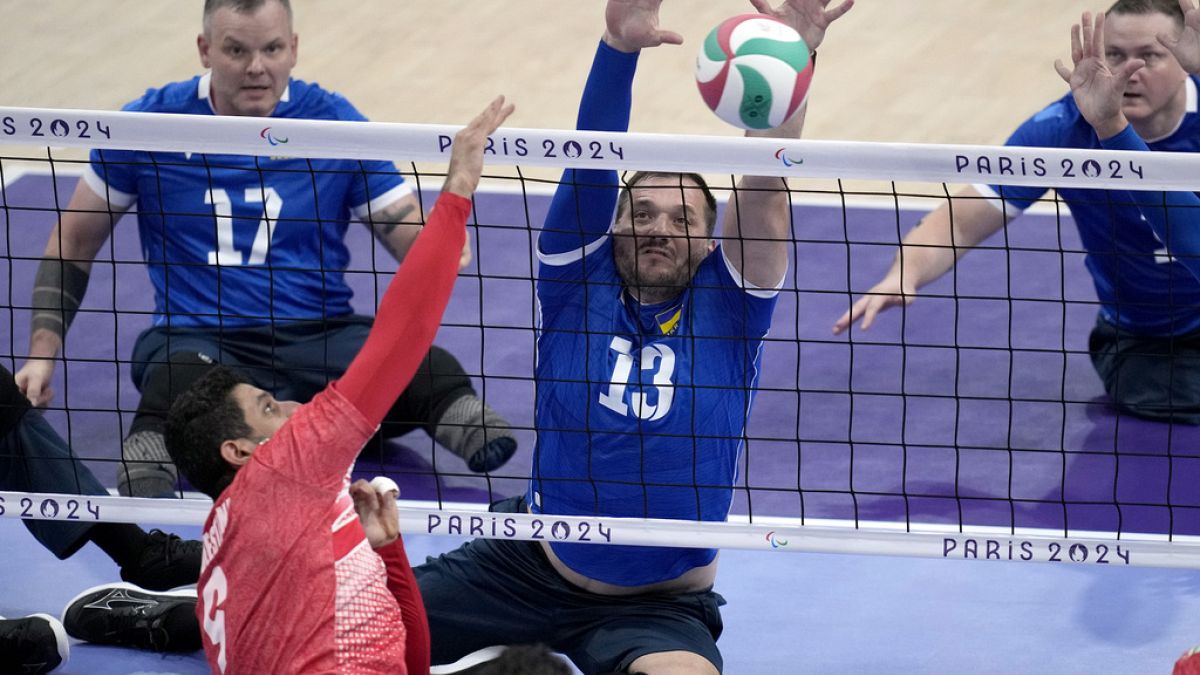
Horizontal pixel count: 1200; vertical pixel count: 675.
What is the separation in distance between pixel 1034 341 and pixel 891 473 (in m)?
1.25

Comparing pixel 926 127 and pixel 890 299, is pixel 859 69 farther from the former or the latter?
pixel 890 299

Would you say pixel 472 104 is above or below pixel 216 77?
above

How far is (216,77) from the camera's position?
6.07 metres

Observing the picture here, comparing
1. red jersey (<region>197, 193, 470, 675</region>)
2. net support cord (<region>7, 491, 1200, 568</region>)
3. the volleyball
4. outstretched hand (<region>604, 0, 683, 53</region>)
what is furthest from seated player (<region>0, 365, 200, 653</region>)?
the volleyball

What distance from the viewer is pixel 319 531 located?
3.35 metres

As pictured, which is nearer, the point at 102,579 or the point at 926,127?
the point at 102,579

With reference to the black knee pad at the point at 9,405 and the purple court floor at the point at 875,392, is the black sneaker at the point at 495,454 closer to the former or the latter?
the purple court floor at the point at 875,392

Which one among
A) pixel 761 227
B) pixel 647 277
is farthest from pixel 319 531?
Result: pixel 761 227

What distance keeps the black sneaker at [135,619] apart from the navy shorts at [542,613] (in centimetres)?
75

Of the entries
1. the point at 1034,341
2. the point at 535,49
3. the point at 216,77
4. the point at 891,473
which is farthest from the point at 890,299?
the point at 535,49

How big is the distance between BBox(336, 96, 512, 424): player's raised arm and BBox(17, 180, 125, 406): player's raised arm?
235cm

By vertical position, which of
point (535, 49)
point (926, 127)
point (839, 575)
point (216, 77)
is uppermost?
point (535, 49)

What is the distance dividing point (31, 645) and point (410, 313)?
2007 mm

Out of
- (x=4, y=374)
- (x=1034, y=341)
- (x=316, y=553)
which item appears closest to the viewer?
(x=316, y=553)
